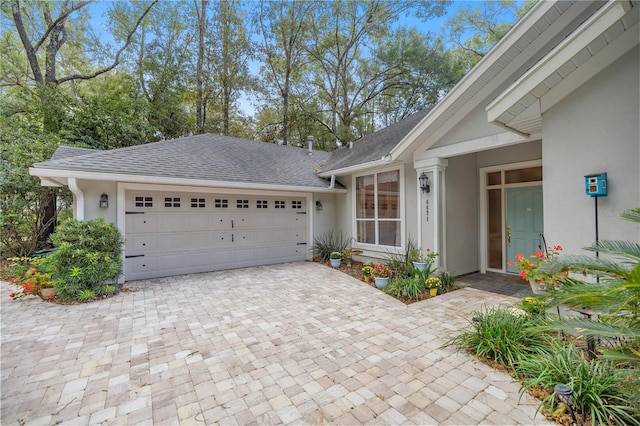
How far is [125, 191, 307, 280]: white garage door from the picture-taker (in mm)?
6730

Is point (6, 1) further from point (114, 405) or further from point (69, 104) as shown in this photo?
point (114, 405)

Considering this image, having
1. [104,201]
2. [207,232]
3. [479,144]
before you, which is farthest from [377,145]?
[104,201]

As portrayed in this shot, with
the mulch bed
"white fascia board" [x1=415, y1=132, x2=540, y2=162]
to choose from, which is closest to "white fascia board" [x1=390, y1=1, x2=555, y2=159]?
"white fascia board" [x1=415, y1=132, x2=540, y2=162]

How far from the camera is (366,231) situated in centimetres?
838

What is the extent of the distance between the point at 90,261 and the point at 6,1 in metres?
13.1

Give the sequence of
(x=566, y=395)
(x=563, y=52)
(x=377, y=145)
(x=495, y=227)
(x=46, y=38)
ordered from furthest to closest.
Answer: (x=46, y=38) → (x=377, y=145) → (x=495, y=227) → (x=563, y=52) → (x=566, y=395)

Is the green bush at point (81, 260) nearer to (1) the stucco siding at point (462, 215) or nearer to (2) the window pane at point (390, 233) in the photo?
(2) the window pane at point (390, 233)

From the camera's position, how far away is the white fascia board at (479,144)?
4.85m

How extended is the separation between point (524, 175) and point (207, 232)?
8218 mm

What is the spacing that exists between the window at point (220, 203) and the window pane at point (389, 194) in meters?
4.47

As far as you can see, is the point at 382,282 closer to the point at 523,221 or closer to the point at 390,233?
the point at 390,233

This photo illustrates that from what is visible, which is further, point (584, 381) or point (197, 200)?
point (197, 200)

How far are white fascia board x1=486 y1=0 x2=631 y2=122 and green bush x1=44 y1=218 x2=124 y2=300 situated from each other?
25.0ft

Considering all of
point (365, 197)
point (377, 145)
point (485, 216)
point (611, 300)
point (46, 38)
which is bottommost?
point (611, 300)
